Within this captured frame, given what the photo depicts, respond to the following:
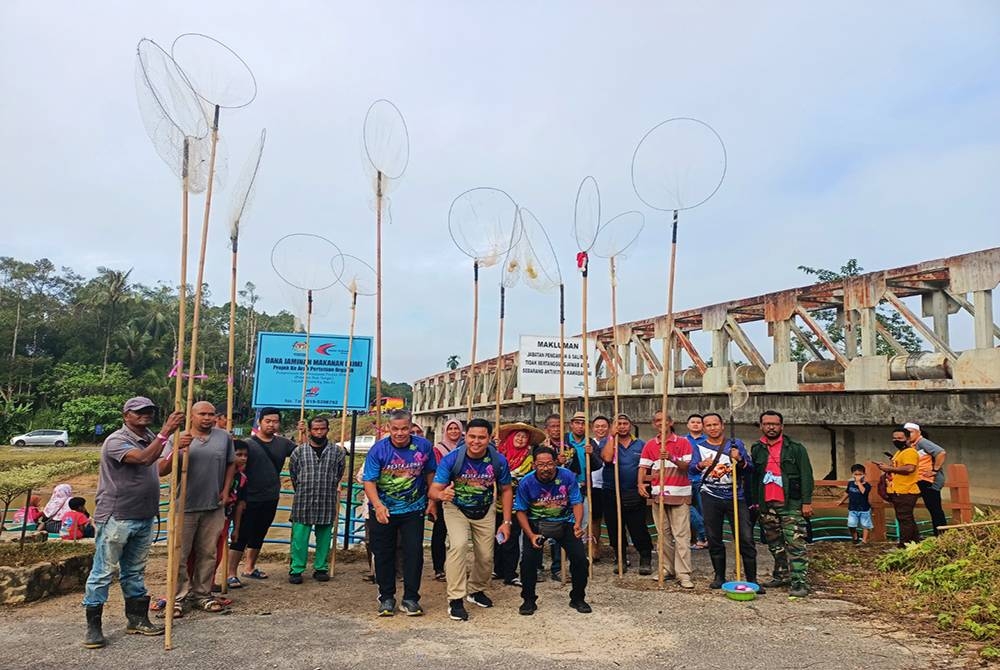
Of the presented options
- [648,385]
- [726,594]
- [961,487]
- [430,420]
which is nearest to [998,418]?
[961,487]

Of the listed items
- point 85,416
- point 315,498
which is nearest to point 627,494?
point 315,498

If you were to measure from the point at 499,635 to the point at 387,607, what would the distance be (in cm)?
104

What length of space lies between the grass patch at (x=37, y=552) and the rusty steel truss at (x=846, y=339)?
4814 millimetres

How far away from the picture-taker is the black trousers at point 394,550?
17.7ft

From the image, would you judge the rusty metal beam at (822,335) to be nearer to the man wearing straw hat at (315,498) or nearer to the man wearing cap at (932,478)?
the man wearing cap at (932,478)

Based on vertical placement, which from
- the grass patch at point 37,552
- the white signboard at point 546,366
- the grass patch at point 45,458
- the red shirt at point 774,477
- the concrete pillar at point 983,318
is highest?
the concrete pillar at point 983,318

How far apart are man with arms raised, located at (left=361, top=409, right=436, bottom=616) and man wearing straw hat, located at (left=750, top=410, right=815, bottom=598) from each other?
3.21 m

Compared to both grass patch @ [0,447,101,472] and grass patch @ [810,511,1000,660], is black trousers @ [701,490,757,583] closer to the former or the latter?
grass patch @ [810,511,1000,660]

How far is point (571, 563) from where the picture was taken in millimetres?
5555

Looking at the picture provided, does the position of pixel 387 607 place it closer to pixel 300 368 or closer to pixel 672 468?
pixel 672 468

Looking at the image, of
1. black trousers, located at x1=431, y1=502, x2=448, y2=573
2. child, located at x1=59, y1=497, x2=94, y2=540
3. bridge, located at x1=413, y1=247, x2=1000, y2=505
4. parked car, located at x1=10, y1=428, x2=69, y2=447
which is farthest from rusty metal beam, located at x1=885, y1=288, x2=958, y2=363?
parked car, located at x1=10, y1=428, x2=69, y2=447

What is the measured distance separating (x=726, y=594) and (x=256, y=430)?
15.8 feet

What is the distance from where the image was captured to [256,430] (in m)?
6.67

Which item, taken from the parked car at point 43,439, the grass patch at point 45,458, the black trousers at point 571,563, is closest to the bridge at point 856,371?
the black trousers at point 571,563
